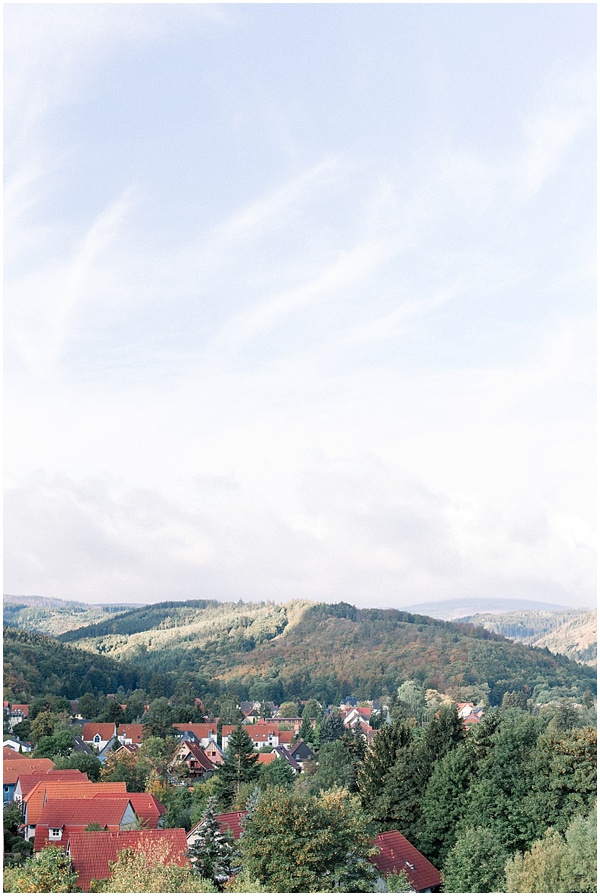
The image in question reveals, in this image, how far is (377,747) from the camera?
58.6 feet

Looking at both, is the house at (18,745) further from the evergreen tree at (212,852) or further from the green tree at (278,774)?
the evergreen tree at (212,852)

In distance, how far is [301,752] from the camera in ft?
104

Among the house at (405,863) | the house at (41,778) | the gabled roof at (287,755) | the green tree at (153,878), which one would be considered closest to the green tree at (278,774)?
the house at (41,778)

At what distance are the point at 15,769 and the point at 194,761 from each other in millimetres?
7059

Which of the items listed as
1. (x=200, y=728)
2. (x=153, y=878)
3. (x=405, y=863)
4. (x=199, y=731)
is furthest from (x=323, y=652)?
(x=153, y=878)

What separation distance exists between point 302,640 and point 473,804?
2095 inches

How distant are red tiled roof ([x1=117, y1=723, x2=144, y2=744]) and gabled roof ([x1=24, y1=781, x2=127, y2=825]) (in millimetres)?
12033

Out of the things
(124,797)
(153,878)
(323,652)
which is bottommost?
(323,652)

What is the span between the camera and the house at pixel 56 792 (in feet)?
53.5

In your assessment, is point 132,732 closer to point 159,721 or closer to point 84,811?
point 159,721

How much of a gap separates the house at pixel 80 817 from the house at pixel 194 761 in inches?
Result: 367

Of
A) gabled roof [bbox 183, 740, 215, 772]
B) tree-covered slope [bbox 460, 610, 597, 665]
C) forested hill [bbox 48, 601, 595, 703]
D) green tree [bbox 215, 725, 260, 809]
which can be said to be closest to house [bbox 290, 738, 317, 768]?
gabled roof [bbox 183, 740, 215, 772]

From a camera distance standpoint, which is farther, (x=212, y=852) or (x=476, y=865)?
(x=476, y=865)

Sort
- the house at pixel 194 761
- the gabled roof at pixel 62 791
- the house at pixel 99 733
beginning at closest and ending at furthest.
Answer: the gabled roof at pixel 62 791 < the house at pixel 194 761 < the house at pixel 99 733
